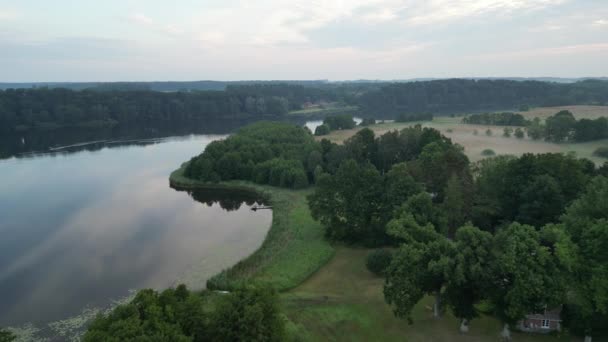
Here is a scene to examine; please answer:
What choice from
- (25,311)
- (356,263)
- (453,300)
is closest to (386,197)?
(356,263)

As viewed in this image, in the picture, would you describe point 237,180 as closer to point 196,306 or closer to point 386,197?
point 386,197

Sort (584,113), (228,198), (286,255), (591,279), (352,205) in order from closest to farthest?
(591,279) → (286,255) → (352,205) → (228,198) → (584,113)

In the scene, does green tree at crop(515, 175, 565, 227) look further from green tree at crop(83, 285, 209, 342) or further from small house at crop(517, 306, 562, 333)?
green tree at crop(83, 285, 209, 342)

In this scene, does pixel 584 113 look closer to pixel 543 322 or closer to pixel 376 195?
pixel 376 195

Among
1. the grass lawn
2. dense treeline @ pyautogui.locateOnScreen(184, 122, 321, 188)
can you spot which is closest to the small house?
dense treeline @ pyautogui.locateOnScreen(184, 122, 321, 188)

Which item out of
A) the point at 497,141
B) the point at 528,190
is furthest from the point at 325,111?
the point at 528,190

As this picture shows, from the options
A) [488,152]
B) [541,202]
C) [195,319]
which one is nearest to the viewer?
[195,319]
